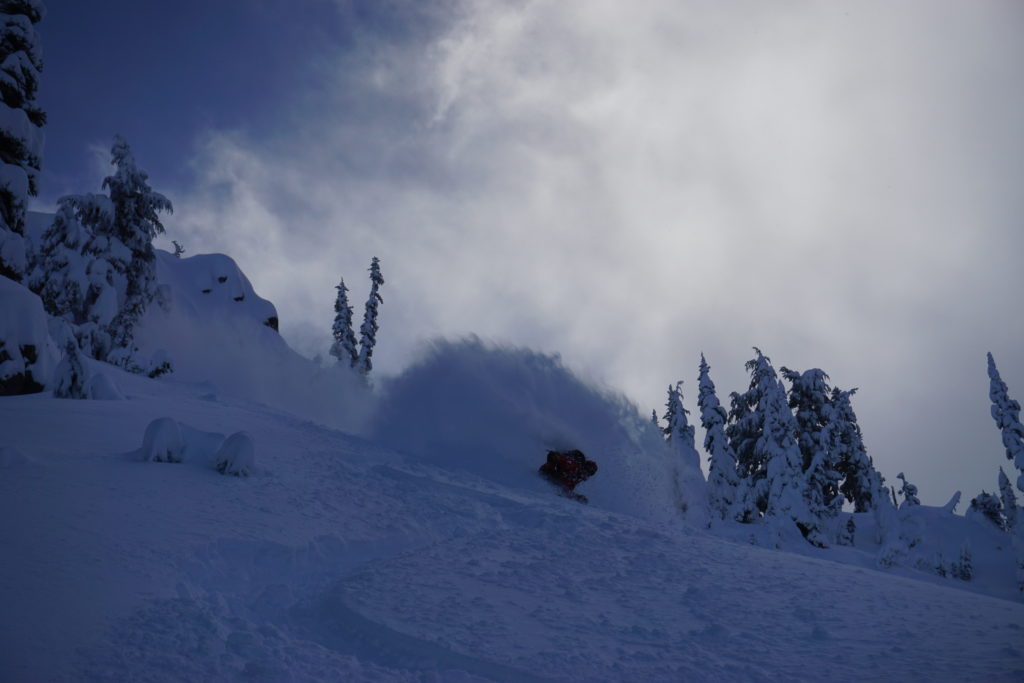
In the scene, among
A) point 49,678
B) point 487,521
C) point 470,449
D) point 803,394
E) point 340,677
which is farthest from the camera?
point 803,394

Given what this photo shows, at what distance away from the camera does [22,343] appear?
514 inches

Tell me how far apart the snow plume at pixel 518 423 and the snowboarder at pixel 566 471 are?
416 millimetres

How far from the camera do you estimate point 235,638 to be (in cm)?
460

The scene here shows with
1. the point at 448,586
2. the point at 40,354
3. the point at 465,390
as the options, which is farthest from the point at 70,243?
the point at 448,586

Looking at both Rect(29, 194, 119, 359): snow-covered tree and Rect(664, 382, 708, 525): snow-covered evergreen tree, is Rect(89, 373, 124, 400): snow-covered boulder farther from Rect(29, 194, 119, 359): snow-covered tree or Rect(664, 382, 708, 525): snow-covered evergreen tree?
Rect(664, 382, 708, 525): snow-covered evergreen tree

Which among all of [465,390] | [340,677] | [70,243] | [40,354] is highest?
[70,243]

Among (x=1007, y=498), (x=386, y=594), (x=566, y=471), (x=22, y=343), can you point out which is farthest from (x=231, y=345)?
(x=1007, y=498)

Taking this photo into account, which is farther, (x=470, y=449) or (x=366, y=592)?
(x=470, y=449)

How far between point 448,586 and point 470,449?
11.3m

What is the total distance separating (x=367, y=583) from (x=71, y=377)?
1111cm

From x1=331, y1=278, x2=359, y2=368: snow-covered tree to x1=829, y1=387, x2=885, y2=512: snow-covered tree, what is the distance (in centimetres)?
3997

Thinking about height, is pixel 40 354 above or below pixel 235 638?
above

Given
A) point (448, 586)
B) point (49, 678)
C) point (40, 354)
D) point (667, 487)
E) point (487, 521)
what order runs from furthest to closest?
1. point (667, 487)
2. point (40, 354)
3. point (487, 521)
4. point (448, 586)
5. point (49, 678)

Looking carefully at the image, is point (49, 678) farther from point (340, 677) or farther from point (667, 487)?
point (667, 487)
